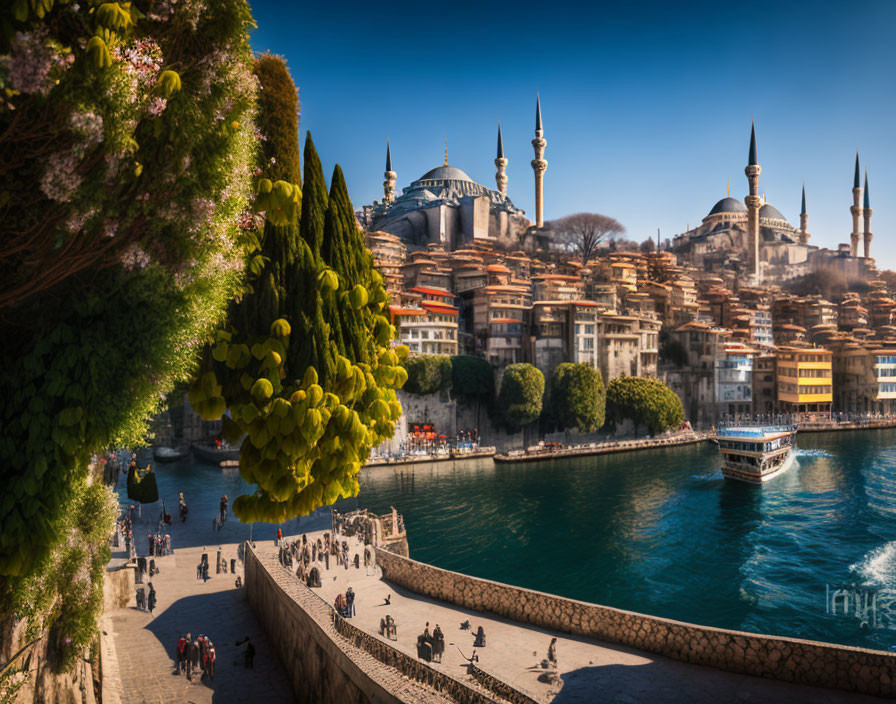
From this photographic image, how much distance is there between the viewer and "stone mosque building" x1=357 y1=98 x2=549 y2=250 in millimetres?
72438

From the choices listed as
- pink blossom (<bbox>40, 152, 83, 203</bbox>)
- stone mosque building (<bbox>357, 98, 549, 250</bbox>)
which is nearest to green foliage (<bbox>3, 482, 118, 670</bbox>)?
pink blossom (<bbox>40, 152, 83, 203</bbox>)

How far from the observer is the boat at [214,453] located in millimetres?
37688

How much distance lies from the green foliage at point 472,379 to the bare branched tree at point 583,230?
132 ft

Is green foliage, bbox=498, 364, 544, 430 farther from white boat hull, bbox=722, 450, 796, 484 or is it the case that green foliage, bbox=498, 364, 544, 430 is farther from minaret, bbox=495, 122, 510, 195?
minaret, bbox=495, 122, 510, 195

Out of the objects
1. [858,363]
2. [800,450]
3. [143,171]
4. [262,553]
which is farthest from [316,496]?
[858,363]

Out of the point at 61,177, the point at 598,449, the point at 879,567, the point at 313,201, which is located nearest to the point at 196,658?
the point at 313,201

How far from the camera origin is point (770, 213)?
103812 mm

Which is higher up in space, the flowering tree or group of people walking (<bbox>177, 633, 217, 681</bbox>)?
the flowering tree

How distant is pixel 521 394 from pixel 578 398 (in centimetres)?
421

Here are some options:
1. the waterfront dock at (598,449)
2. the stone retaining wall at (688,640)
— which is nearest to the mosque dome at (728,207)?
the waterfront dock at (598,449)

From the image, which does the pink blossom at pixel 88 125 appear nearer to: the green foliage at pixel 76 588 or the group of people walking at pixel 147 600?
the green foliage at pixel 76 588

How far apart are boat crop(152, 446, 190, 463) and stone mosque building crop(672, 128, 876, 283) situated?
75.3 meters

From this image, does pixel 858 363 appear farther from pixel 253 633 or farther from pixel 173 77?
pixel 173 77

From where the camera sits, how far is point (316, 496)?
196 inches
